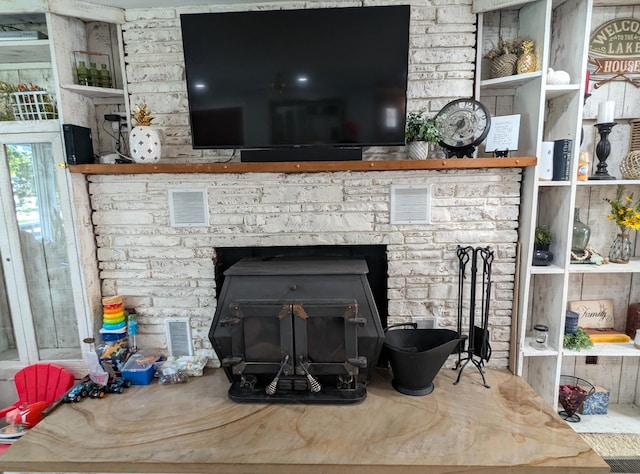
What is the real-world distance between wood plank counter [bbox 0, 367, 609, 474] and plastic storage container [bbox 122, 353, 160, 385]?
10 cm

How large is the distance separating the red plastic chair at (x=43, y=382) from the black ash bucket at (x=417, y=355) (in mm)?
1929

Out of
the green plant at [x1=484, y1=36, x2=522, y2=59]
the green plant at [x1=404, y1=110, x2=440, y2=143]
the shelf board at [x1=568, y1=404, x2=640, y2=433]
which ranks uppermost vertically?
the green plant at [x1=484, y1=36, x2=522, y2=59]

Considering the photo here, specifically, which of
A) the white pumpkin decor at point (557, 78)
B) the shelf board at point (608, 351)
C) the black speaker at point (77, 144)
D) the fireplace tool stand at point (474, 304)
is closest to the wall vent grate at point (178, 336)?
the black speaker at point (77, 144)

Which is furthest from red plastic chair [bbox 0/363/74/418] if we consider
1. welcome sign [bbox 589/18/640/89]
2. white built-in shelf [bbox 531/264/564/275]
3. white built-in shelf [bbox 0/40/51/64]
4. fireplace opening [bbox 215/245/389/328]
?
welcome sign [bbox 589/18/640/89]

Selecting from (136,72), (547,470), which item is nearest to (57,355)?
(136,72)

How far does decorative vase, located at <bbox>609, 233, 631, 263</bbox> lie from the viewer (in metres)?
2.12

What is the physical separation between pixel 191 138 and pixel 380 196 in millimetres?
1144

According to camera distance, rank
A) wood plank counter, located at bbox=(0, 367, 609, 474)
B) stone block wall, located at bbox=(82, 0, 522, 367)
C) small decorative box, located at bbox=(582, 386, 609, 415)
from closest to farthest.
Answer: wood plank counter, located at bbox=(0, 367, 609, 474) → stone block wall, located at bbox=(82, 0, 522, 367) → small decorative box, located at bbox=(582, 386, 609, 415)

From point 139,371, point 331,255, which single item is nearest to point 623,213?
Answer: point 331,255

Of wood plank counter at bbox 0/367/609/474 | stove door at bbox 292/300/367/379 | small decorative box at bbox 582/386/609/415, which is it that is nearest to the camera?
wood plank counter at bbox 0/367/609/474

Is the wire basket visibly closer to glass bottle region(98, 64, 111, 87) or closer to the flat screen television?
the flat screen television

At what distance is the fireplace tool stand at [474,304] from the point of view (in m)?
2.01

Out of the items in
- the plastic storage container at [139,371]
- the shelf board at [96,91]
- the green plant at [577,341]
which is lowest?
the plastic storage container at [139,371]

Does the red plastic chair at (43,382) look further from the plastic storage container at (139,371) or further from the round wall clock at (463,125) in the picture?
the round wall clock at (463,125)
